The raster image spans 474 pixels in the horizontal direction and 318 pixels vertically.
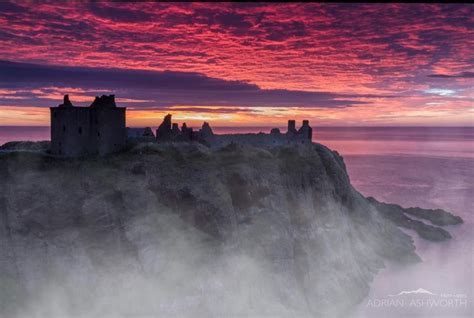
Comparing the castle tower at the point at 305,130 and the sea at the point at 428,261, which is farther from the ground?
the castle tower at the point at 305,130

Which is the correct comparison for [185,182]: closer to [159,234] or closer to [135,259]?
[159,234]

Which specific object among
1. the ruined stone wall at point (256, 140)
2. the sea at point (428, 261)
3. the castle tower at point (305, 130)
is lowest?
the sea at point (428, 261)

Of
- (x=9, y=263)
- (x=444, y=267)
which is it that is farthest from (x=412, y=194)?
(x=9, y=263)

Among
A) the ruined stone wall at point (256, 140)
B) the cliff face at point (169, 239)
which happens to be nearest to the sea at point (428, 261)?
the cliff face at point (169, 239)

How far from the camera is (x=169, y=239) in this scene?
2927 cm

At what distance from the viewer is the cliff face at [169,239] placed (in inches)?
1022

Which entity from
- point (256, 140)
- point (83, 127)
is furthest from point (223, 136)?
point (83, 127)

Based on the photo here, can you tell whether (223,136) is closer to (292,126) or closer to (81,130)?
(292,126)

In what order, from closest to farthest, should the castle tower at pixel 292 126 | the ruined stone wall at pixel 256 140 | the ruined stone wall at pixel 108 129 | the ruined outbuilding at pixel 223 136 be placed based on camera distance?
the ruined stone wall at pixel 108 129 < the ruined outbuilding at pixel 223 136 < the ruined stone wall at pixel 256 140 < the castle tower at pixel 292 126

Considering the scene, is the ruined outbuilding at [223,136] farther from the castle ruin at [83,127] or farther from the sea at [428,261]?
the sea at [428,261]

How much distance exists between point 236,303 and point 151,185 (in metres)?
10.3

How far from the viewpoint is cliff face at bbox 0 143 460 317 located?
2597cm

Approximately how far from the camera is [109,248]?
1092 inches

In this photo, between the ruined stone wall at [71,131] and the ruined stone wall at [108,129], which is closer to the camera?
the ruined stone wall at [71,131]
